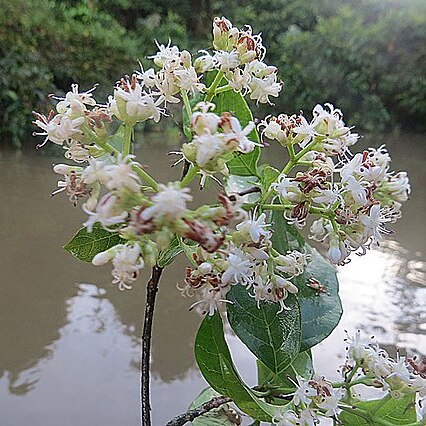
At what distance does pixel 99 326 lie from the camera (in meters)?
0.61

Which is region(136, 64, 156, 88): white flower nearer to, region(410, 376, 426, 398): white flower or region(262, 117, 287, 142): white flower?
region(262, 117, 287, 142): white flower

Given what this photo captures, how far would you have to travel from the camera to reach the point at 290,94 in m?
2.13

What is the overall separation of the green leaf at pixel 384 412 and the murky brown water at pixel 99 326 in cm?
22

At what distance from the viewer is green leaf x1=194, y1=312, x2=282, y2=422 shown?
0.27m

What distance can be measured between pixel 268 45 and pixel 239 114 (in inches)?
87.7

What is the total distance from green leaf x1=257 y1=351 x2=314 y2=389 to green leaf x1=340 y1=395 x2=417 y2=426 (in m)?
0.03

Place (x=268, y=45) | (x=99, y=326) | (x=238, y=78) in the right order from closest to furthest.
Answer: (x=238, y=78) < (x=99, y=326) < (x=268, y=45)

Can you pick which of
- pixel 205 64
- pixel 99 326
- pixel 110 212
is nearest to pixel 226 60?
pixel 205 64

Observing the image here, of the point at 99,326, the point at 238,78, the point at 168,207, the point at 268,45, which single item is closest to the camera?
the point at 168,207

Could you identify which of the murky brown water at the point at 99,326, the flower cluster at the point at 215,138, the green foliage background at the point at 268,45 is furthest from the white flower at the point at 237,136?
the green foliage background at the point at 268,45

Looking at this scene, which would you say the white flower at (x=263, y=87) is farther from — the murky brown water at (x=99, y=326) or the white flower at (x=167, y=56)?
the murky brown water at (x=99, y=326)

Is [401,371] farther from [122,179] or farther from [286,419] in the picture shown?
[122,179]

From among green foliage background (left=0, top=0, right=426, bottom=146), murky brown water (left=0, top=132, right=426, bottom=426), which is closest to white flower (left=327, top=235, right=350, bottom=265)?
murky brown water (left=0, top=132, right=426, bottom=426)

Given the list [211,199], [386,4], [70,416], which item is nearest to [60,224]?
[211,199]
